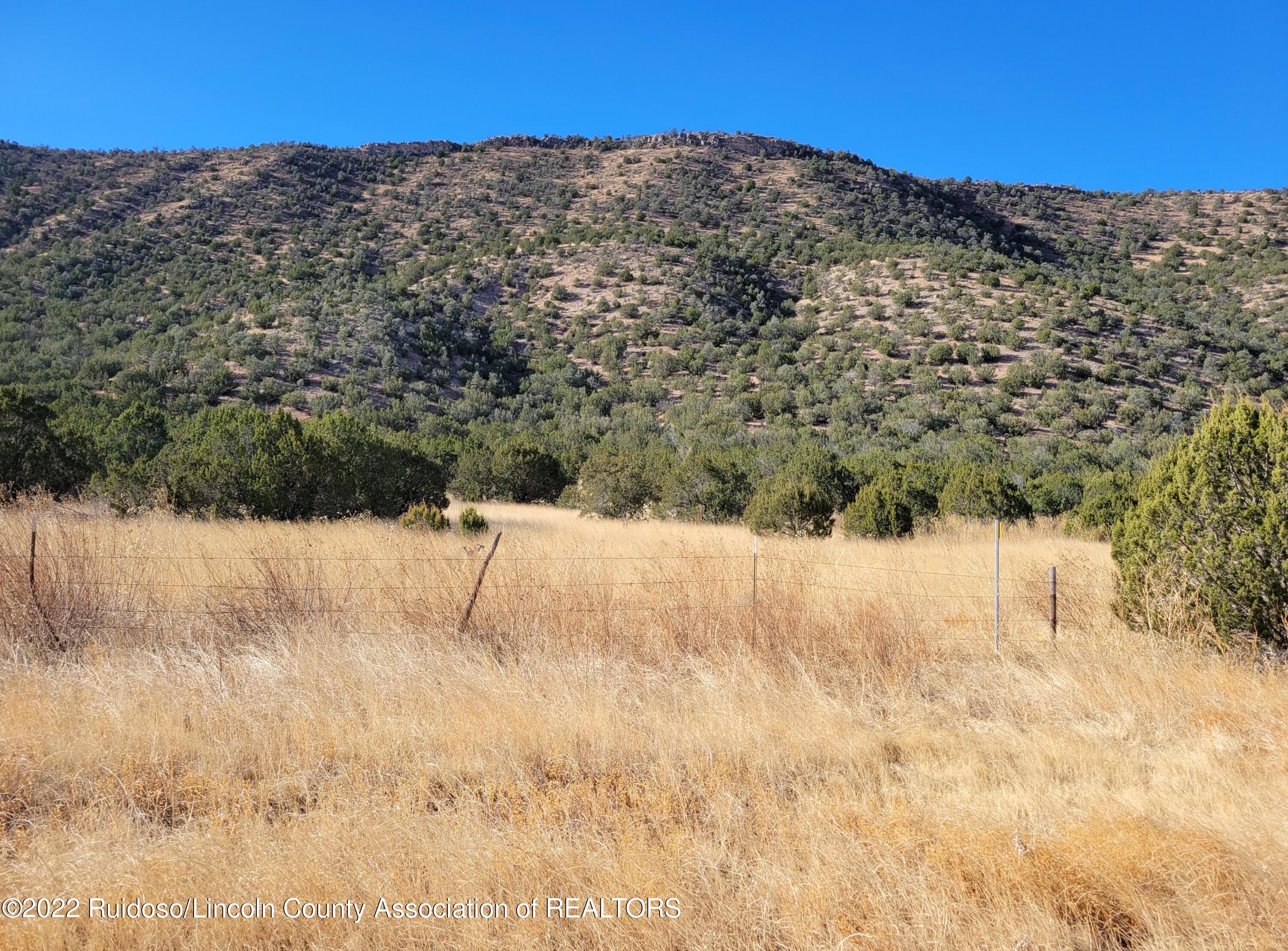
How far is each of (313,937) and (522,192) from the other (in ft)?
202

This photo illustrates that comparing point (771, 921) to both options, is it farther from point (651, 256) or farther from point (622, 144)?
point (622, 144)

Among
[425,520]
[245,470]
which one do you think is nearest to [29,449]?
[245,470]

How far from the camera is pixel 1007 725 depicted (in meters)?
4.84

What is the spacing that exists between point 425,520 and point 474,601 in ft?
23.2

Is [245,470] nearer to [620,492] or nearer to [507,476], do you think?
[620,492]

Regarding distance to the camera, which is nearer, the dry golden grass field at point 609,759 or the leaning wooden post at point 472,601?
the dry golden grass field at point 609,759

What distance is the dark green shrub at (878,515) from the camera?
48.2 ft

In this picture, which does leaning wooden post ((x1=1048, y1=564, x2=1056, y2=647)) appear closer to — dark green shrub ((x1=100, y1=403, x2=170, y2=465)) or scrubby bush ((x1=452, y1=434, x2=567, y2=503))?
scrubby bush ((x1=452, y1=434, x2=567, y2=503))

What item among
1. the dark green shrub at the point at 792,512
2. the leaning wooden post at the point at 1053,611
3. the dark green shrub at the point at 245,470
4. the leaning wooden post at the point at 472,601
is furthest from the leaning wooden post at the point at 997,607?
the dark green shrub at the point at 245,470

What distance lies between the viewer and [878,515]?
14805mm

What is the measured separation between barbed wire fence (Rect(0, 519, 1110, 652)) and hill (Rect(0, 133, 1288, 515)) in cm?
1587

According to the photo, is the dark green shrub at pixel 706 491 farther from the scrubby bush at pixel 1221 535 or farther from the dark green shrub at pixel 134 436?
the dark green shrub at pixel 134 436

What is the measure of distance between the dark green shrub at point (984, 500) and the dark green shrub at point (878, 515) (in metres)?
1.80

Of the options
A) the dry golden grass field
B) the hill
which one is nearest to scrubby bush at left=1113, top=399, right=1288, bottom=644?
the dry golden grass field
